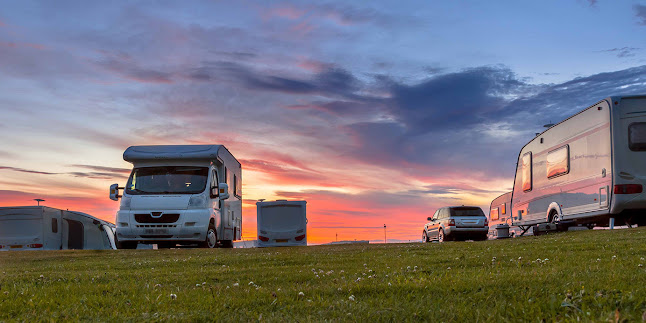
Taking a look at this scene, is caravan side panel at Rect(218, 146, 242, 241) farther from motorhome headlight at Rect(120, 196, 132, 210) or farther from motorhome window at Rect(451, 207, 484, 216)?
motorhome window at Rect(451, 207, 484, 216)

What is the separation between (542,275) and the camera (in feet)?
21.7

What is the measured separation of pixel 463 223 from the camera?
28.1m

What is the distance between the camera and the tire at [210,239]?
20.2m

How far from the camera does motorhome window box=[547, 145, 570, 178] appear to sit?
2081 cm

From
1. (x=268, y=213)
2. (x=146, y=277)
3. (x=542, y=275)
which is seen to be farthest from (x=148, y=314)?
(x=268, y=213)

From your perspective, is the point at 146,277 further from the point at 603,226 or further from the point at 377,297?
the point at 603,226

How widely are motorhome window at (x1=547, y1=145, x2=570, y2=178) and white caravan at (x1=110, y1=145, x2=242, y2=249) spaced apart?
44.2ft

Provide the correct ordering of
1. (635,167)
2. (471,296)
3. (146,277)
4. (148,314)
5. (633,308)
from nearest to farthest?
(633,308), (148,314), (471,296), (146,277), (635,167)

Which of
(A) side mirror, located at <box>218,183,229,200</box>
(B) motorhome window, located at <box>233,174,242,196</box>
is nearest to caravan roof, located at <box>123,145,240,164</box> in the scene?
(A) side mirror, located at <box>218,183,229,200</box>

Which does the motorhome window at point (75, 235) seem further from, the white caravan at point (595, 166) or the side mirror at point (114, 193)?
the white caravan at point (595, 166)

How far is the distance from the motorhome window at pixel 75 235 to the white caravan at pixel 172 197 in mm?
10797

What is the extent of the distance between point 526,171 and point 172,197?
1603 centimetres

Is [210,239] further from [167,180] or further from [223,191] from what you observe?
[167,180]

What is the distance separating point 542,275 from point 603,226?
1629 cm
